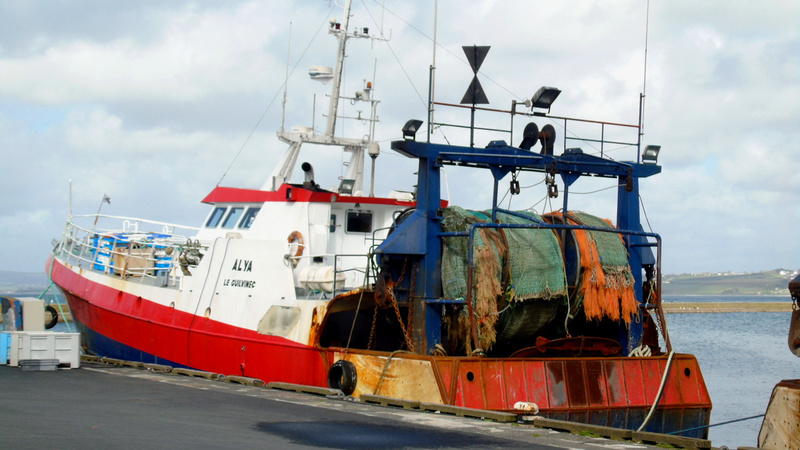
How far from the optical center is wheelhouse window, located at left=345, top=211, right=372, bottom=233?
53.9ft

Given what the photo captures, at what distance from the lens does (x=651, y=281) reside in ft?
45.9

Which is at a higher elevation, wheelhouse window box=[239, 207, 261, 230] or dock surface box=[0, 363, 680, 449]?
wheelhouse window box=[239, 207, 261, 230]

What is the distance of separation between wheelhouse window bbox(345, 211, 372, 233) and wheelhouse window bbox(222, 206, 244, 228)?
2.48 meters

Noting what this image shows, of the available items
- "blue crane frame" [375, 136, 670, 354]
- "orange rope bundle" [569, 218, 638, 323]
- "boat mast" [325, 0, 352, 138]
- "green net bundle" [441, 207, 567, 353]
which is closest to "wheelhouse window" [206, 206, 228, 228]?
"boat mast" [325, 0, 352, 138]

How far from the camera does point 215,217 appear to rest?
18.2 meters

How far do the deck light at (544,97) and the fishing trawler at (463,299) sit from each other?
0.02m

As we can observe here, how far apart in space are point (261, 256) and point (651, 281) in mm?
6533

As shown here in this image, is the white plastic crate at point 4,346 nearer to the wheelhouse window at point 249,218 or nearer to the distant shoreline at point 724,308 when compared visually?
the wheelhouse window at point 249,218

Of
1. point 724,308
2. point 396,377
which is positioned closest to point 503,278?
point 396,377

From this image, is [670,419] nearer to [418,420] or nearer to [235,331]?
[418,420]

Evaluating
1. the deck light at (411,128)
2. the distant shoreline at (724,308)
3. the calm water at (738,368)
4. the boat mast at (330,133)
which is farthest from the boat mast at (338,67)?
the distant shoreline at (724,308)

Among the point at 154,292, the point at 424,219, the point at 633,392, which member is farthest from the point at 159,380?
the point at 633,392

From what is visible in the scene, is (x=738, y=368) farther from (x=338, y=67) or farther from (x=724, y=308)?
(x=724, y=308)

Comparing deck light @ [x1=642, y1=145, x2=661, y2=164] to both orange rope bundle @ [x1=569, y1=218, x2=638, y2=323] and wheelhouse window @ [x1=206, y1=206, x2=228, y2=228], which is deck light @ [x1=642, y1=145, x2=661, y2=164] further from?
wheelhouse window @ [x1=206, y1=206, x2=228, y2=228]
